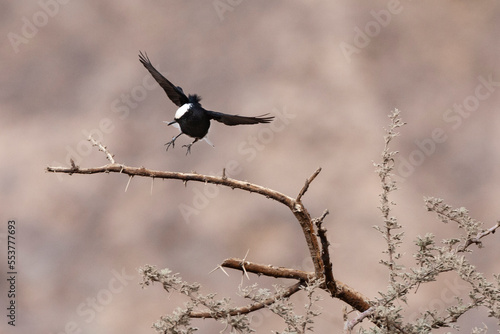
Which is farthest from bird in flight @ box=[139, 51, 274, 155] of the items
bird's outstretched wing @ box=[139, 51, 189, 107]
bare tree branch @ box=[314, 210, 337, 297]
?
bare tree branch @ box=[314, 210, 337, 297]

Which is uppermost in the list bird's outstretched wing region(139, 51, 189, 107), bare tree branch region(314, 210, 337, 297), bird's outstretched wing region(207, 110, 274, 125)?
bird's outstretched wing region(139, 51, 189, 107)

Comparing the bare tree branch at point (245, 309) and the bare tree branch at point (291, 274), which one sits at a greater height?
the bare tree branch at point (291, 274)

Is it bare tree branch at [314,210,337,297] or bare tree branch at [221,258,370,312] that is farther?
bare tree branch at [221,258,370,312]

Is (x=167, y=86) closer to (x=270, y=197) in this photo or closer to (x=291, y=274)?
(x=270, y=197)

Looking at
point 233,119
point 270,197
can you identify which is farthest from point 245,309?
point 233,119

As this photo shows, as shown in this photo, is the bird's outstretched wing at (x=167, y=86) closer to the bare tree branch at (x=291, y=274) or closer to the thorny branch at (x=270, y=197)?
the thorny branch at (x=270, y=197)

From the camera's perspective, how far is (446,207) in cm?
129

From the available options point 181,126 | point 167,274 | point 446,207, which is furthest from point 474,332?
point 181,126

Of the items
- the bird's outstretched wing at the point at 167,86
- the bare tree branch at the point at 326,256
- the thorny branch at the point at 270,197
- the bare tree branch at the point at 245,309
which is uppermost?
the bird's outstretched wing at the point at 167,86

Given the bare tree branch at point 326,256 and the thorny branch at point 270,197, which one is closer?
the bare tree branch at point 326,256

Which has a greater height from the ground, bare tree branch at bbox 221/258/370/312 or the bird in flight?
the bird in flight

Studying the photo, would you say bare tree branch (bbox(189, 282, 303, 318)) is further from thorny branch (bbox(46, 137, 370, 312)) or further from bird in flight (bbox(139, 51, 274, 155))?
bird in flight (bbox(139, 51, 274, 155))

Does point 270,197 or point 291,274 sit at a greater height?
point 270,197

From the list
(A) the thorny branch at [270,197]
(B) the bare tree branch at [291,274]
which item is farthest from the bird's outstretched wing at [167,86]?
(B) the bare tree branch at [291,274]
